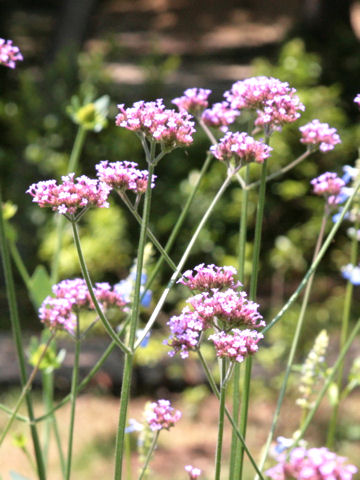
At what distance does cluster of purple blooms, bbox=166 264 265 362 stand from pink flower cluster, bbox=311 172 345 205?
55 cm

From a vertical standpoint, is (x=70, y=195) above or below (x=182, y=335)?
above

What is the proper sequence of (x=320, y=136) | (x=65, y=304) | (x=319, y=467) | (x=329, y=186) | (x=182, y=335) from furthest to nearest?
(x=329, y=186) → (x=320, y=136) → (x=65, y=304) → (x=182, y=335) → (x=319, y=467)

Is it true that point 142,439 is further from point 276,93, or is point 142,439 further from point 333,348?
point 333,348

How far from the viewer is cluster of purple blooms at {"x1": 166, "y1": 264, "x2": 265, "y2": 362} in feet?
3.86

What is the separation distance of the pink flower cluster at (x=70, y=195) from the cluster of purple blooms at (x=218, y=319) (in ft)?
0.66

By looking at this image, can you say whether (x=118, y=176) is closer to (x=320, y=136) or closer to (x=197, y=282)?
(x=197, y=282)

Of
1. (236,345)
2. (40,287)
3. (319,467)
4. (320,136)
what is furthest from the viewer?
(40,287)

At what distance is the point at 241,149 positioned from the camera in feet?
4.74

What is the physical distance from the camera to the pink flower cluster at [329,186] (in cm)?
178

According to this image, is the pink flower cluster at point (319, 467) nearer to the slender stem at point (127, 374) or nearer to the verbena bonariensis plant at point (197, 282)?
the verbena bonariensis plant at point (197, 282)

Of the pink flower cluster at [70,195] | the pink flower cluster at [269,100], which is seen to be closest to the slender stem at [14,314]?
the pink flower cluster at [70,195]

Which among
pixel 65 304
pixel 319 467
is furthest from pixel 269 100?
pixel 319 467

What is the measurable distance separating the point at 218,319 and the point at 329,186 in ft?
2.20

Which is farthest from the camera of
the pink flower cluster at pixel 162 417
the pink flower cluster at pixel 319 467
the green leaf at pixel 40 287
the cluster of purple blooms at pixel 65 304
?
the green leaf at pixel 40 287
